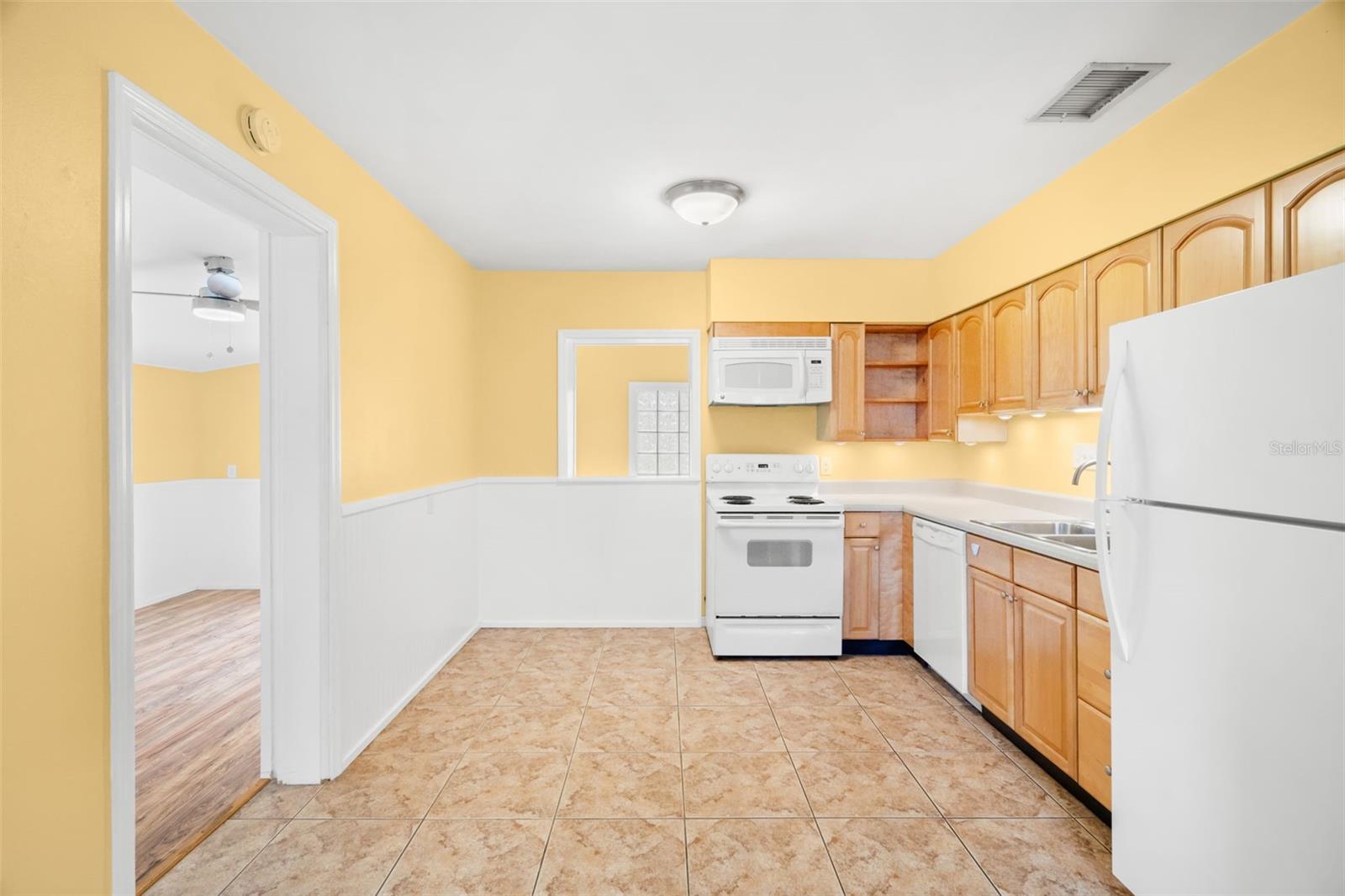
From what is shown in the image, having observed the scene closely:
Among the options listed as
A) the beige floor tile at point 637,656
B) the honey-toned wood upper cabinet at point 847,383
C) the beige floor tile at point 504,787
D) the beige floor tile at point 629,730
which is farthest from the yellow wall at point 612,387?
the beige floor tile at point 504,787

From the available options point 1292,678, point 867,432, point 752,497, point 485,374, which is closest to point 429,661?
point 485,374

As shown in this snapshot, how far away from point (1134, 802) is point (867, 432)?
266 cm

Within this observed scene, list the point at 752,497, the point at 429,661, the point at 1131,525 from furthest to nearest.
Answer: the point at 752,497 < the point at 429,661 < the point at 1131,525

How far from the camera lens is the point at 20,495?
120cm

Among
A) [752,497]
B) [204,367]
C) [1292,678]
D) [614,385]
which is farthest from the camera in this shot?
[614,385]

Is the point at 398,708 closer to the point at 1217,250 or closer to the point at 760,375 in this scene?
the point at 760,375

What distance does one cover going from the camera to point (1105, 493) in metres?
1.60

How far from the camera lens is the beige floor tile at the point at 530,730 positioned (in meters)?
2.53

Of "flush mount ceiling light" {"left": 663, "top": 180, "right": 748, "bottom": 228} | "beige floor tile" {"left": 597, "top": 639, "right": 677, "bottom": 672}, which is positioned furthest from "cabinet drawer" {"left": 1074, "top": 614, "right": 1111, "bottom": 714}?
"flush mount ceiling light" {"left": 663, "top": 180, "right": 748, "bottom": 228}

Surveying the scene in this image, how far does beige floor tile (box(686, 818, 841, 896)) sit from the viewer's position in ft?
5.71

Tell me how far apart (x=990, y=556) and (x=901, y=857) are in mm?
1319

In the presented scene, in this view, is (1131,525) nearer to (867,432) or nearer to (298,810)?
(867,432)

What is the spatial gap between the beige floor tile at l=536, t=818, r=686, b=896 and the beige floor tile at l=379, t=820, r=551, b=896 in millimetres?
60

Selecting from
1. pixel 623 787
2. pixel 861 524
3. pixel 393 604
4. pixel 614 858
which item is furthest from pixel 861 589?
pixel 393 604
